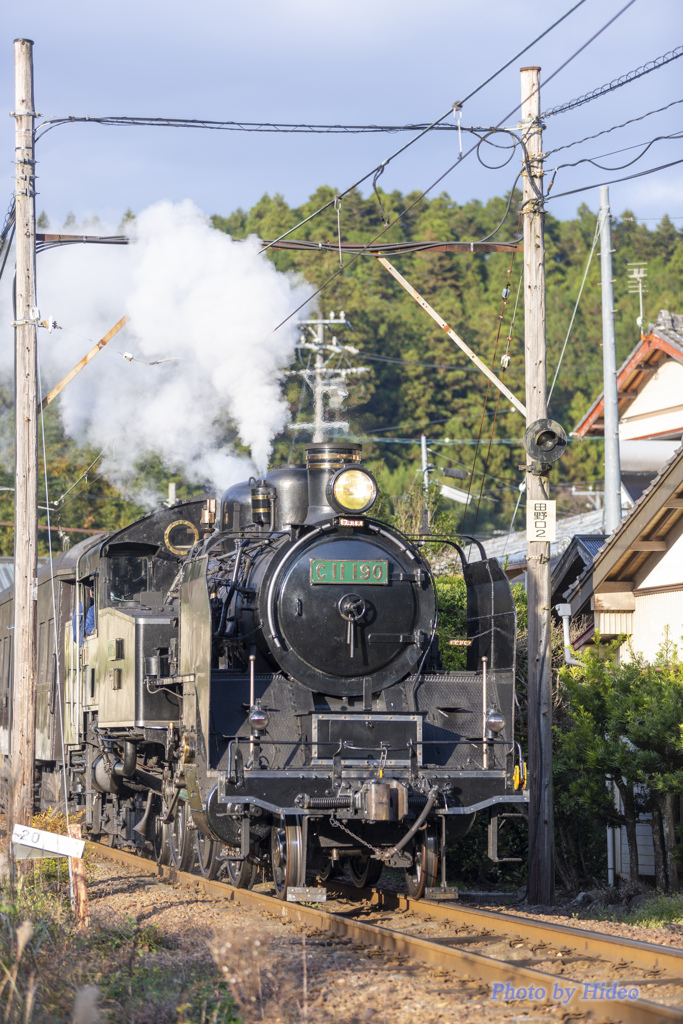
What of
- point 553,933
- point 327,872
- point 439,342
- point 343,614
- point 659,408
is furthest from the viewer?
point 439,342

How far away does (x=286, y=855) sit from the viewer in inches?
338

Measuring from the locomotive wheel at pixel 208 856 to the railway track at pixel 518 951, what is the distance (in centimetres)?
26

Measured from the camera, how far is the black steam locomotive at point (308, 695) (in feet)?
27.7

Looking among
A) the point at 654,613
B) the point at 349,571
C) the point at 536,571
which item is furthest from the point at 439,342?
the point at 349,571

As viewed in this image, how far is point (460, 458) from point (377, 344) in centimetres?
739

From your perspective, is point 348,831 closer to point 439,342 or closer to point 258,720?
point 258,720

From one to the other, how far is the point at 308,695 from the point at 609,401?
29.2ft

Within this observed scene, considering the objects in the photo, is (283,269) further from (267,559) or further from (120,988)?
(120,988)

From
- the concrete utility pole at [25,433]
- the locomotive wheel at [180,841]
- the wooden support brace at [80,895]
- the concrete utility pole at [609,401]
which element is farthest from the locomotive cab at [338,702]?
the concrete utility pole at [609,401]

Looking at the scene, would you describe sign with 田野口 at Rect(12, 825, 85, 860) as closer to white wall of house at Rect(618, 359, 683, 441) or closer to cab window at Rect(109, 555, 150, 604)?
cab window at Rect(109, 555, 150, 604)

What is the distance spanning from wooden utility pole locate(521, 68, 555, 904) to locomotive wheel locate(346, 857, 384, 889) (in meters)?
1.45

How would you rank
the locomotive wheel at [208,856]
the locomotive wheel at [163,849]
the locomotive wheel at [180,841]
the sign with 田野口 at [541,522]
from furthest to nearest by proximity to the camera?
1. the locomotive wheel at [163,849]
2. the locomotive wheel at [180,841]
3. the sign with 田野口 at [541,522]
4. the locomotive wheel at [208,856]

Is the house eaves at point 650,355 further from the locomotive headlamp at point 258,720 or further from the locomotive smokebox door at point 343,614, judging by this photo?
the locomotive headlamp at point 258,720

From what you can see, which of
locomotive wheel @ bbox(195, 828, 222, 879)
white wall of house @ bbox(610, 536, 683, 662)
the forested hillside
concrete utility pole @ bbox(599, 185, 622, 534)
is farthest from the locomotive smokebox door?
the forested hillside
